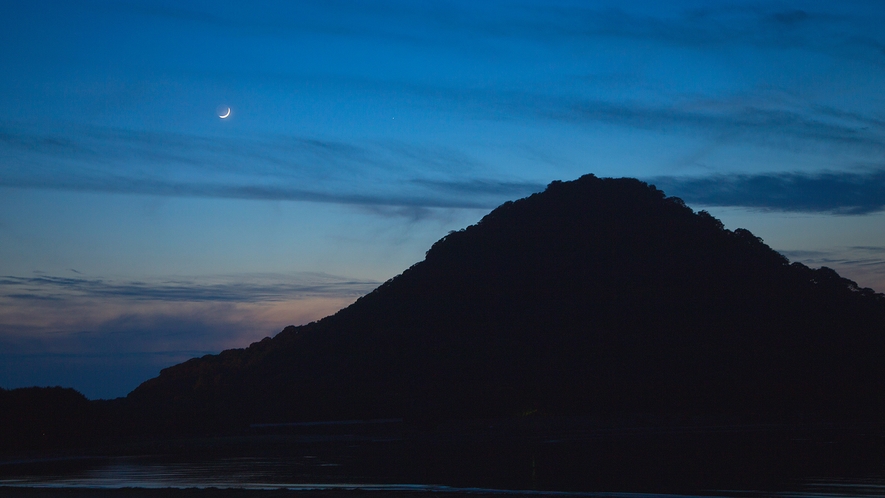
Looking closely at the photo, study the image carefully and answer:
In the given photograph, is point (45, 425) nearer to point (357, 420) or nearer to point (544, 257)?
point (357, 420)

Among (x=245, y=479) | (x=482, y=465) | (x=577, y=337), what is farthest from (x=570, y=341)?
(x=245, y=479)

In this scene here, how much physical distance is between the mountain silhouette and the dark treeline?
17 cm

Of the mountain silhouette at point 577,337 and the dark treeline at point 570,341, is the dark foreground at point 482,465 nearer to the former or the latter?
the dark treeline at point 570,341

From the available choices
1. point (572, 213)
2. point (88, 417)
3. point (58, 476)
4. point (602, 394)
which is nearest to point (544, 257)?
point (572, 213)

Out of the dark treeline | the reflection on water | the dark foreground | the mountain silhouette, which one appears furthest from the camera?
the mountain silhouette

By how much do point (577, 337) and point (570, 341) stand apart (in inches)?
29.4

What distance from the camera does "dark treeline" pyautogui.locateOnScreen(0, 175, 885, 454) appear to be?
164 ft

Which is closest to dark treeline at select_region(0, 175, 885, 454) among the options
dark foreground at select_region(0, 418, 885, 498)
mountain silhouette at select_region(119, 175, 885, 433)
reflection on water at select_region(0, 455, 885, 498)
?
mountain silhouette at select_region(119, 175, 885, 433)

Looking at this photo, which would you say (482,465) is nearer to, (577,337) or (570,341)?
(570,341)

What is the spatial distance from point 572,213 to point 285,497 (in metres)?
60.5

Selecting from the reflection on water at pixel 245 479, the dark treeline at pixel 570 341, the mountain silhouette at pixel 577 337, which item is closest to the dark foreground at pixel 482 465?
the reflection on water at pixel 245 479

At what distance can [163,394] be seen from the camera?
76562 millimetres

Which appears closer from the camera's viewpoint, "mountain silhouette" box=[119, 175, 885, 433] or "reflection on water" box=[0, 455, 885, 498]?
"reflection on water" box=[0, 455, 885, 498]

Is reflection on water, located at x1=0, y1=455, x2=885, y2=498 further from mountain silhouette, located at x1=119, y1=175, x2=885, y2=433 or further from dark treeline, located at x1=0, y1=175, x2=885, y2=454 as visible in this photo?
mountain silhouette, located at x1=119, y1=175, x2=885, y2=433
